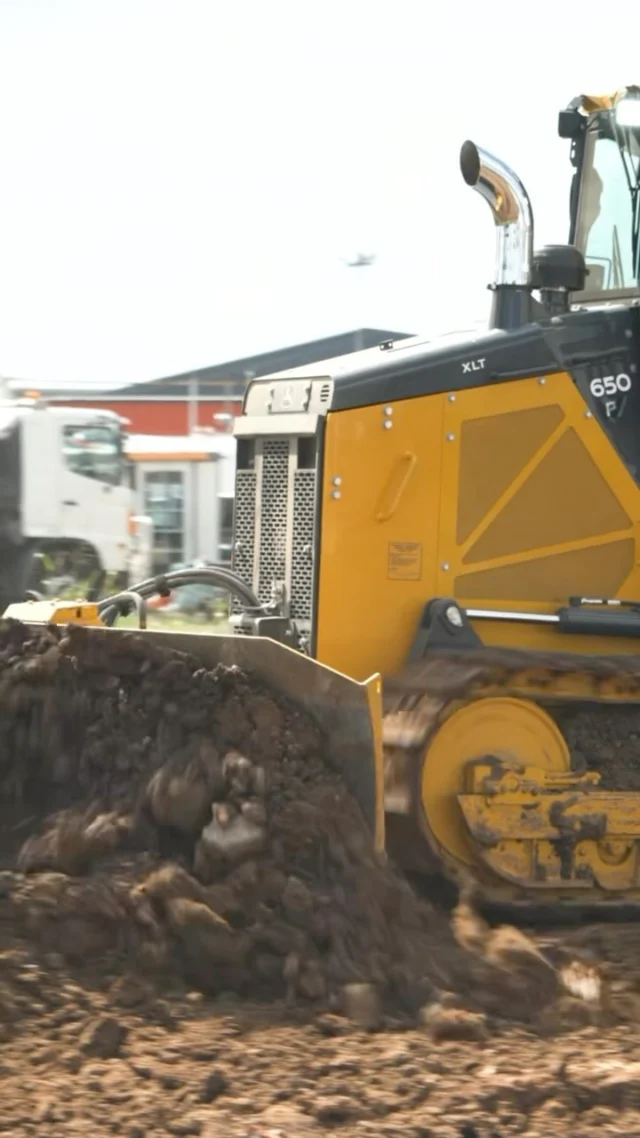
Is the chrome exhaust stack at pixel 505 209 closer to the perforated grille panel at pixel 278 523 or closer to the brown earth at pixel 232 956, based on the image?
the perforated grille panel at pixel 278 523

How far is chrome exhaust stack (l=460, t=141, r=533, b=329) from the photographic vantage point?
250 inches

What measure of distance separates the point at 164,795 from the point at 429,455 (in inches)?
67.1

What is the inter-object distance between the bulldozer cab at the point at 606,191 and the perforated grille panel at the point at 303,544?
145cm

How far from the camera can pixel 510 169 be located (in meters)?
6.43

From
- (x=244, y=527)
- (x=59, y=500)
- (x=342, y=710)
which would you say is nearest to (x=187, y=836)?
(x=342, y=710)

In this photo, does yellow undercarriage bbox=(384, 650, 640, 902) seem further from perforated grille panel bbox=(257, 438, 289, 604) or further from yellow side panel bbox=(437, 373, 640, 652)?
perforated grille panel bbox=(257, 438, 289, 604)

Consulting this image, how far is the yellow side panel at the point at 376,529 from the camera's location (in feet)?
20.6

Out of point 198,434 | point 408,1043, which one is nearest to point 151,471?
point 198,434

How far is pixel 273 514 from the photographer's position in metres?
6.76

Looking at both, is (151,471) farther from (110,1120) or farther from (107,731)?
(110,1120)

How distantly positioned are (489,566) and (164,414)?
16.6 metres

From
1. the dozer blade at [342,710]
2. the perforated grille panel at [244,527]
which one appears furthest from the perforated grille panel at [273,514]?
the dozer blade at [342,710]

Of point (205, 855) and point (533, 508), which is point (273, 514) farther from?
point (205, 855)

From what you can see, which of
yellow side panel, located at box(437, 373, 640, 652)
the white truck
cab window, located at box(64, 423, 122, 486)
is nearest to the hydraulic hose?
yellow side panel, located at box(437, 373, 640, 652)
